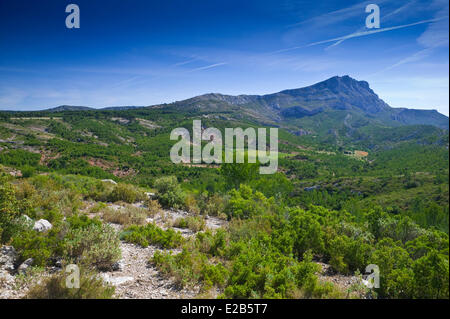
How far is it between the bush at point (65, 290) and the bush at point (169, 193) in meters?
8.50

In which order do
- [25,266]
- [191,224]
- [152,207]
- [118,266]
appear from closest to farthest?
[25,266] → [118,266] → [191,224] → [152,207]

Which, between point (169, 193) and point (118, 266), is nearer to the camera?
point (118, 266)

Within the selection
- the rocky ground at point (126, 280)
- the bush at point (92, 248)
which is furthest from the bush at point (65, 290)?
the bush at point (92, 248)

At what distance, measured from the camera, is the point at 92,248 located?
6.09 metres

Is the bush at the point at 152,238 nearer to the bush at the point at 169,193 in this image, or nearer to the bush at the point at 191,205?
the bush at the point at 191,205

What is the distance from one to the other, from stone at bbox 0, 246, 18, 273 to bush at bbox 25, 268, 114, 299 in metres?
1.38

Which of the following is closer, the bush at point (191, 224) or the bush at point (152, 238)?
the bush at point (152, 238)

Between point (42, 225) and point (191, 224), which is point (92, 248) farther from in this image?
point (191, 224)

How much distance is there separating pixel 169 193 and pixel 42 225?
696cm

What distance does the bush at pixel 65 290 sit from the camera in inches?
179

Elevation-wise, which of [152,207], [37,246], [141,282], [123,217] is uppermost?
[37,246]

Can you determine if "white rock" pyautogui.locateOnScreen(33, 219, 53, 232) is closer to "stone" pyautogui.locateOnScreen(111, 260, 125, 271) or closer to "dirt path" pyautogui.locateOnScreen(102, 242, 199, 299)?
"dirt path" pyautogui.locateOnScreen(102, 242, 199, 299)

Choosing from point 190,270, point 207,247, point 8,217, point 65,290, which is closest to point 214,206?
point 207,247

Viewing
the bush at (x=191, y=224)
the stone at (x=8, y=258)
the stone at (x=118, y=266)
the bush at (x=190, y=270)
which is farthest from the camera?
the bush at (x=191, y=224)
